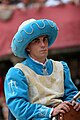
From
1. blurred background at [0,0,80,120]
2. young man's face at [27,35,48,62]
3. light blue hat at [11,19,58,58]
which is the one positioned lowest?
blurred background at [0,0,80,120]

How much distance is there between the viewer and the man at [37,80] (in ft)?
13.8

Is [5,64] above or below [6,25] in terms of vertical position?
below

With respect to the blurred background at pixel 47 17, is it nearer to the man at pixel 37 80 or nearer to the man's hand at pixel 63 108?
the man at pixel 37 80

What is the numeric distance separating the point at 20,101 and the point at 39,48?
0.47 metres

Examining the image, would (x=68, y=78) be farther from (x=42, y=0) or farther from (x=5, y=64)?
(x=5, y=64)

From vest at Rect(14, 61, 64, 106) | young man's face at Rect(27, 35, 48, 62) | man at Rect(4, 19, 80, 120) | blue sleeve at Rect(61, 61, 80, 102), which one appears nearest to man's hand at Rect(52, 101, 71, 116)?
man at Rect(4, 19, 80, 120)

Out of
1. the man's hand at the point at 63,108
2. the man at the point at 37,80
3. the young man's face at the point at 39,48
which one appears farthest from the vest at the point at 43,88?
the man's hand at the point at 63,108

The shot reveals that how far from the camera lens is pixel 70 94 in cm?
455

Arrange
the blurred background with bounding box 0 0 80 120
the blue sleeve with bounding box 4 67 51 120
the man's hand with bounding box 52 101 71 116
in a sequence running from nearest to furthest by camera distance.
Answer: the man's hand with bounding box 52 101 71 116 < the blue sleeve with bounding box 4 67 51 120 < the blurred background with bounding box 0 0 80 120

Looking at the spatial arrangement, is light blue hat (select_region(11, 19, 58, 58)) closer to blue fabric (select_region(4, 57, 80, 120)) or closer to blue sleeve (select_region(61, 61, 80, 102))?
blue fabric (select_region(4, 57, 80, 120))

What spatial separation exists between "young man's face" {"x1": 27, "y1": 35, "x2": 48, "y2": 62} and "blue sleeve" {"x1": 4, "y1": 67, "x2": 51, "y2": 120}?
0.82ft

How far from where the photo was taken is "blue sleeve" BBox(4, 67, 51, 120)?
13.8 feet

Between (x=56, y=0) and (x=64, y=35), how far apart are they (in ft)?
2.36

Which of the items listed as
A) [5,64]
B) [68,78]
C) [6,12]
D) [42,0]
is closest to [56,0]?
[42,0]
